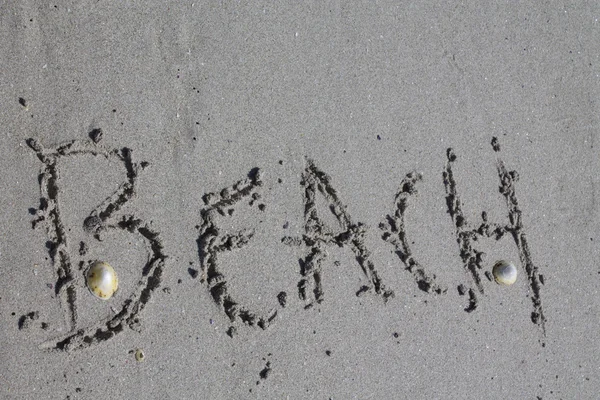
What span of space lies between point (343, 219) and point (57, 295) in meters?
1.25

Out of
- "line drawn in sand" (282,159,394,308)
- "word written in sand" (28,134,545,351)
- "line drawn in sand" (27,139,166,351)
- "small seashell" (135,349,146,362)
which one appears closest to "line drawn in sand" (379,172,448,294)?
"word written in sand" (28,134,545,351)

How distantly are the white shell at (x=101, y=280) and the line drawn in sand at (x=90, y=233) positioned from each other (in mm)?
45

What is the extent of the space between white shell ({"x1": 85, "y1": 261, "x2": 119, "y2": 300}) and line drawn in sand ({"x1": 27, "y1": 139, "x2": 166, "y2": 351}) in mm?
45

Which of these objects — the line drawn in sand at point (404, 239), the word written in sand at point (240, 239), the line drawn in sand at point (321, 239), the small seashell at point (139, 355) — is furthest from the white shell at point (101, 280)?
the line drawn in sand at point (404, 239)

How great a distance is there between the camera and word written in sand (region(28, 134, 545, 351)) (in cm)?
230

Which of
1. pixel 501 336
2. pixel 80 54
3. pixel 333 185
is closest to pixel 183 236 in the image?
pixel 333 185

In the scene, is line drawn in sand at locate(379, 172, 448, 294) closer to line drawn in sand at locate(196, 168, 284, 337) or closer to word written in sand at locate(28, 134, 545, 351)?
word written in sand at locate(28, 134, 545, 351)

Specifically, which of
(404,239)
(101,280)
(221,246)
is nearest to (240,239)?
(221,246)

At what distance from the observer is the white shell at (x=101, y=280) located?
2.30 metres

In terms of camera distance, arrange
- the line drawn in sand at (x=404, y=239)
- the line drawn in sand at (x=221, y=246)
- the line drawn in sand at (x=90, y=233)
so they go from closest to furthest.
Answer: the line drawn in sand at (x=90, y=233) < the line drawn in sand at (x=221, y=246) < the line drawn in sand at (x=404, y=239)

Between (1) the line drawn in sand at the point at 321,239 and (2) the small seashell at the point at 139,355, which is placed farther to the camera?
(1) the line drawn in sand at the point at 321,239

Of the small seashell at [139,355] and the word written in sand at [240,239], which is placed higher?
the word written in sand at [240,239]

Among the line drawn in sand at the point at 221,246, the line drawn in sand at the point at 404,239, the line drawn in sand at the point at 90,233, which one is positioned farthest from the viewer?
the line drawn in sand at the point at 404,239

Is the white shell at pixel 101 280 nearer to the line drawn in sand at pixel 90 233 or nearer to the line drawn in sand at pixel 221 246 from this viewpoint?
the line drawn in sand at pixel 90 233
